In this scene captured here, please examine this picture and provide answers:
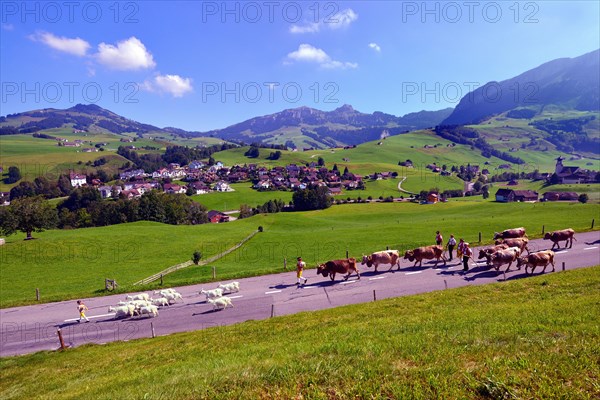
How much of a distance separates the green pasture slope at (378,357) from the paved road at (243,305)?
306 cm

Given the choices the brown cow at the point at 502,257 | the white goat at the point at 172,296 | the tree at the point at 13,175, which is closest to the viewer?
the brown cow at the point at 502,257

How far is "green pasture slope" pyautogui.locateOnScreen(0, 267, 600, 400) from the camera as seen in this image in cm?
691

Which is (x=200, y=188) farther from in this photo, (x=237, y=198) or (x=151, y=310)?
(x=151, y=310)

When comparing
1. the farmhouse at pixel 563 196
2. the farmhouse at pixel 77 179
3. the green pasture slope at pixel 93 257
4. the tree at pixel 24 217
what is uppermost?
the farmhouse at pixel 77 179

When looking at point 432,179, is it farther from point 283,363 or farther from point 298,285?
point 283,363

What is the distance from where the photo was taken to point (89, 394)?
33.9 feet

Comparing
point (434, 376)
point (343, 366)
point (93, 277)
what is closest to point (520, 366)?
point (434, 376)

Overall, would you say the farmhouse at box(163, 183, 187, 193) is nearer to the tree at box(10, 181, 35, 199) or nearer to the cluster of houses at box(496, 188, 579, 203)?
the tree at box(10, 181, 35, 199)

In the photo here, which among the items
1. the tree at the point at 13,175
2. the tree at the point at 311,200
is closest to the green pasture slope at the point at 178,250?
the tree at the point at 311,200

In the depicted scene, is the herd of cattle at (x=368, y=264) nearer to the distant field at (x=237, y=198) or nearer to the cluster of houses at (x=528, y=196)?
the distant field at (x=237, y=198)

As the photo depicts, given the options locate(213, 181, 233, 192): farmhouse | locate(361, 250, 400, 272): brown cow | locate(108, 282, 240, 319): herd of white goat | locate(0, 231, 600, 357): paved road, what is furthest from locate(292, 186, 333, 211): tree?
locate(108, 282, 240, 319): herd of white goat

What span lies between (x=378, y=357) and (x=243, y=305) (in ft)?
56.7

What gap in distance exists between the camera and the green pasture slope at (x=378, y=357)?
6.91 meters

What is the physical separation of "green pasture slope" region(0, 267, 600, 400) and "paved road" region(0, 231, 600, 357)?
3055mm
